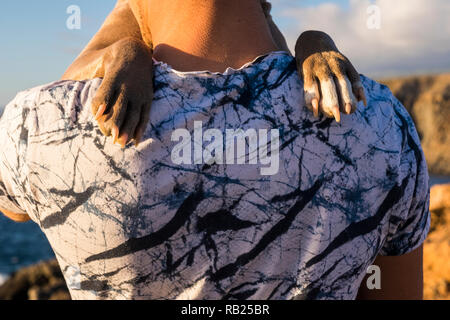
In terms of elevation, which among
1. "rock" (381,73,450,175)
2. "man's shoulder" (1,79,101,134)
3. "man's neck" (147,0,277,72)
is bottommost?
"man's shoulder" (1,79,101,134)

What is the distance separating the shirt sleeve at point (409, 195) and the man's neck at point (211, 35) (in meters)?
0.66

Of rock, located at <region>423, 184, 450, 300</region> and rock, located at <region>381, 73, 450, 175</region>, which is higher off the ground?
rock, located at <region>381, 73, 450, 175</region>

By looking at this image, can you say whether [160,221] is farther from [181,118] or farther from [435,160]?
[435,160]

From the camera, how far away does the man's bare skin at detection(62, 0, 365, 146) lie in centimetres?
158

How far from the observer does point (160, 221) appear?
1.53 m

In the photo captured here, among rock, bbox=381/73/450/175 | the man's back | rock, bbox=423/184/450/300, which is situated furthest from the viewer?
rock, bbox=381/73/450/175

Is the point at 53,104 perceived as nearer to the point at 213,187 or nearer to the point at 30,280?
the point at 213,187

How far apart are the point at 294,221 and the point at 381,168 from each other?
0.39 meters

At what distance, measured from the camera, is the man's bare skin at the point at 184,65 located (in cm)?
158

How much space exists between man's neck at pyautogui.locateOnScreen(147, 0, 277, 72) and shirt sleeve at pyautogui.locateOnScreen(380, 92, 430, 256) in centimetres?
66

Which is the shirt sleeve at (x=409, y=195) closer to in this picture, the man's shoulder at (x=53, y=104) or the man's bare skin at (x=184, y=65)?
the man's bare skin at (x=184, y=65)

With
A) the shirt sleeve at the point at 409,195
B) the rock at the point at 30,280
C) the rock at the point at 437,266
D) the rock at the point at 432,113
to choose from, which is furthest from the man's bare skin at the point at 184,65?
the rock at the point at 432,113

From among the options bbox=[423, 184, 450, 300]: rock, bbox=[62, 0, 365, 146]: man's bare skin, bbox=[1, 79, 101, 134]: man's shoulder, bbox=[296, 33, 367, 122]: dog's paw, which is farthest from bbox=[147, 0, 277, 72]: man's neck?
bbox=[423, 184, 450, 300]: rock

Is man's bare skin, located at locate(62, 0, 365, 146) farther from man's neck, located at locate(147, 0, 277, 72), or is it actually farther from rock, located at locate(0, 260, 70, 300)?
rock, located at locate(0, 260, 70, 300)
